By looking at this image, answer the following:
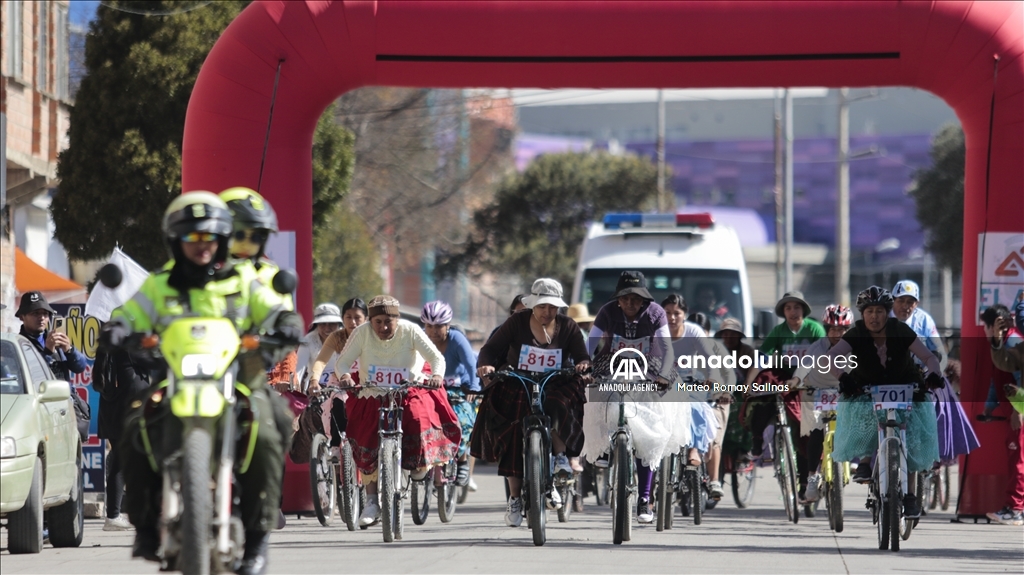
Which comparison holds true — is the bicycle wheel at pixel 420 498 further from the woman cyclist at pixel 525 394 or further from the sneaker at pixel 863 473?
the sneaker at pixel 863 473

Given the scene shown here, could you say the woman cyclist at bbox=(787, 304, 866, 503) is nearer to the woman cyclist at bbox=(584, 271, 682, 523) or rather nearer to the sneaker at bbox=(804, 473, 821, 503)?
the sneaker at bbox=(804, 473, 821, 503)

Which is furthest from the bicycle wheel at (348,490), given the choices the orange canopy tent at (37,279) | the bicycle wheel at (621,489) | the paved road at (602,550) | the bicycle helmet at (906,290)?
the orange canopy tent at (37,279)

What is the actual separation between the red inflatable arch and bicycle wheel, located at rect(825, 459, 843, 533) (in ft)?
5.63

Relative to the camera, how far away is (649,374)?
1131cm

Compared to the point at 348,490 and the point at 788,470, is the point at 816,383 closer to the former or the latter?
Answer: the point at 788,470

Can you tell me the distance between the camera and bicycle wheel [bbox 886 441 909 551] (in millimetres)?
10633

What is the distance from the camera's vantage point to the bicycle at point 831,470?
12461mm

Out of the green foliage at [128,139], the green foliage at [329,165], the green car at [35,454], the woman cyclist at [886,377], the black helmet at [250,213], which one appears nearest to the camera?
the black helmet at [250,213]

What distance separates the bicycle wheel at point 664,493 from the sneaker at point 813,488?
4.83ft

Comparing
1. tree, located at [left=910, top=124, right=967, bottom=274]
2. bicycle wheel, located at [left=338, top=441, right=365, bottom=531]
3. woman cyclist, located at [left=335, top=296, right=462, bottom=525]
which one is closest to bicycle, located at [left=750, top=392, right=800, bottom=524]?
woman cyclist, located at [left=335, top=296, right=462, bottom=525]

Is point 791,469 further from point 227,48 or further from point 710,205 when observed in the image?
point 710,205

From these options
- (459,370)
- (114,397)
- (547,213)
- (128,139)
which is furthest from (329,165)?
(547,213)

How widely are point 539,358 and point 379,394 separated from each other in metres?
1.21

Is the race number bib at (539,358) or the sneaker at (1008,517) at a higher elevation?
the race number bib at (539,358)
